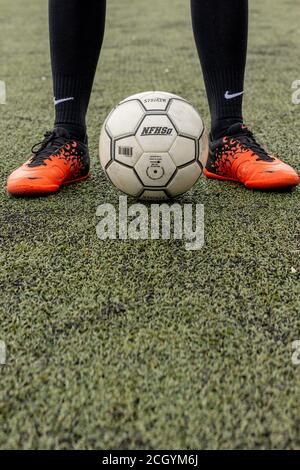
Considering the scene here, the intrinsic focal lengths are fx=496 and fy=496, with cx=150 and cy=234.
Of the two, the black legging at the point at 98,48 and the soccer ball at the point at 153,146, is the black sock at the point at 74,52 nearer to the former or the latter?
the black legging at the point at 98,48

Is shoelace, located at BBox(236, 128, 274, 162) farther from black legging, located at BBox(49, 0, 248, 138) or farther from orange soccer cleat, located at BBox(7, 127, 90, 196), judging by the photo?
orange soccer cleat, located at BBox(7, 127, 90, 196)

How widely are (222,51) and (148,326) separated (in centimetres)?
93

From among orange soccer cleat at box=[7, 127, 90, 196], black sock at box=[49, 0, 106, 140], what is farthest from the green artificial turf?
black sock at box=[49, 0, 106, 140]

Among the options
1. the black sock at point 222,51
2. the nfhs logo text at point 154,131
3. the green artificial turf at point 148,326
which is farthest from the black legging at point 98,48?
the nfhs logo text at point 154,131

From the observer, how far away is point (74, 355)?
806 millimetres

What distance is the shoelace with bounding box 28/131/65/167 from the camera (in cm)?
142

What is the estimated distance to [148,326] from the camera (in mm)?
870

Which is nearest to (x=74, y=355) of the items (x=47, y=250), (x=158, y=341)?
(x=158, y=341)

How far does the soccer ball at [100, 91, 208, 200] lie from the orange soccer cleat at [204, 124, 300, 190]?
17cm

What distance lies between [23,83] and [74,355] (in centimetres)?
216

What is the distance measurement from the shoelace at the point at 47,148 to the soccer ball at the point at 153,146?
217mm

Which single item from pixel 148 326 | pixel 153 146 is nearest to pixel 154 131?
pixel 153 146

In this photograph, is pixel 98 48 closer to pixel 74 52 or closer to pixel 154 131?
pixel 74 52
